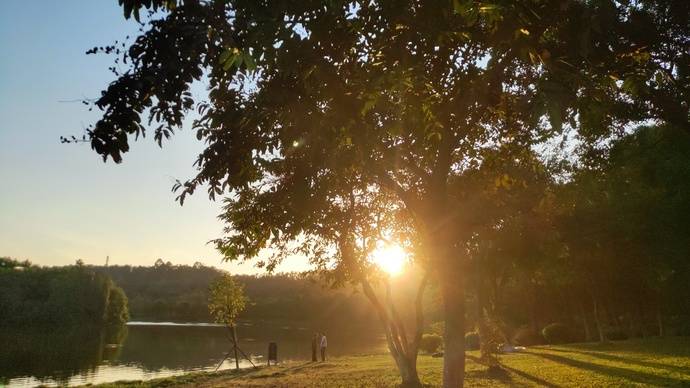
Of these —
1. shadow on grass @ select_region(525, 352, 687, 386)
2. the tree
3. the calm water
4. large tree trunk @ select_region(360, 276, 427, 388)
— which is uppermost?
the tree

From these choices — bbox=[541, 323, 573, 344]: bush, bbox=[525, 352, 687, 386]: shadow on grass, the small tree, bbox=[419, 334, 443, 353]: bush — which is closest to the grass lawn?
bbox=[525, 352, 687, 386]: shadow on grass

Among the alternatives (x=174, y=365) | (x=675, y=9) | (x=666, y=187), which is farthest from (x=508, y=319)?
(x=675, y=9)

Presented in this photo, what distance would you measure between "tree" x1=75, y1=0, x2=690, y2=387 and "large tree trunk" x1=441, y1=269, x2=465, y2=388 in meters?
0.02

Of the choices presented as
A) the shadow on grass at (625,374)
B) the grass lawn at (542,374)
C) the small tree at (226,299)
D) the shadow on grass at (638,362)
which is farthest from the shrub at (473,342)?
the small tree at (226,299)

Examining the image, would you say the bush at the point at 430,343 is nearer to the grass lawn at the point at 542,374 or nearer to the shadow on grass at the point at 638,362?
the grass lawn at the point at 542,374

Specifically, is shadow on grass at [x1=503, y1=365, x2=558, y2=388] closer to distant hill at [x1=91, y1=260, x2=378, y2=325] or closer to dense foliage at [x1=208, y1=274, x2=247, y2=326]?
dense foliage at [x1=208, y1=274, x2=247, y2=326]

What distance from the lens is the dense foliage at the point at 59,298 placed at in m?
83.8

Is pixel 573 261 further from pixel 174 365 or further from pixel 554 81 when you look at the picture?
pixel 554 81

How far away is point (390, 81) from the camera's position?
6.54 m

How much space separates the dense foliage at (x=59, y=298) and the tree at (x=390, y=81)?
Result: 91.5 metres

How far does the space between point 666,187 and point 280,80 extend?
3121 centimetres

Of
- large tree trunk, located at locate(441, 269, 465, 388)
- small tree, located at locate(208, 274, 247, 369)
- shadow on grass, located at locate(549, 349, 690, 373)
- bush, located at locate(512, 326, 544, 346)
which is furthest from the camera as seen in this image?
bush, located at locate(512, 326, 544, 346)

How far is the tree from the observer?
5512 mm

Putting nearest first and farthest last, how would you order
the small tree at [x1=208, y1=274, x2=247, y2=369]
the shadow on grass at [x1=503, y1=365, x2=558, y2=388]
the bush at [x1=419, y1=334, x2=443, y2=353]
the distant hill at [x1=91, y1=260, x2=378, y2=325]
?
the shadow on grass at [x1=503, y1=365, x2=558, y2=388]
the small tree at [x1=208, y1=274, x2=247, y2=369]
the bush at [x1=419, y1=334, x2=443, y2=353]
the distant hill at [x1=91, y1=260, x2=378, y2=325]
